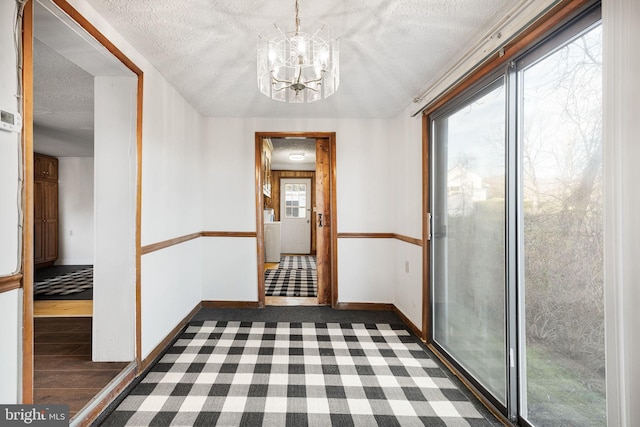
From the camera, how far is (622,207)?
3.47 ft

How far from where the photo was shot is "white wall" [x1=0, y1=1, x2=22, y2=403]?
1187 millimetres

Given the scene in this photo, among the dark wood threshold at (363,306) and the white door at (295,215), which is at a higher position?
the white door at (295,215)

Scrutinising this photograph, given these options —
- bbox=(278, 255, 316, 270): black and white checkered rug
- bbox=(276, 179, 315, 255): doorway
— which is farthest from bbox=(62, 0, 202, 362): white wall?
bbox=(276, 179, 315, 255): doorway

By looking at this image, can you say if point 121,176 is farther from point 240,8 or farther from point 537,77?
point 537,77

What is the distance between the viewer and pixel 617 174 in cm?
107

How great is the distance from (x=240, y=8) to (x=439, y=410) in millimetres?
2527

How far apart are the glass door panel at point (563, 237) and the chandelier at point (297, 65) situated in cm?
105

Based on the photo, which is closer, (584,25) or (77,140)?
(584,25)

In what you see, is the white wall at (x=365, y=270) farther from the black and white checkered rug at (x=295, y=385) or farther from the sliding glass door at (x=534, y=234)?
the sliding glass door at (x=534, y=234)

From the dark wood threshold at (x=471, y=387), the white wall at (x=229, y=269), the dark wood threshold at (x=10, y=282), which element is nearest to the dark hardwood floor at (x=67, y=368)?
the dark wood threshold at (x=10, y=282)

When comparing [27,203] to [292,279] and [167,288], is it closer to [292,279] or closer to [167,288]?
[167,288]

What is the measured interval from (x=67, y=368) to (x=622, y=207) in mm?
3218

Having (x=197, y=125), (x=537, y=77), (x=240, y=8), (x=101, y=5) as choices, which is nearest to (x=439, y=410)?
(x=537, y=77)

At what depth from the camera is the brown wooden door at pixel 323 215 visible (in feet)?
12.8
